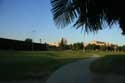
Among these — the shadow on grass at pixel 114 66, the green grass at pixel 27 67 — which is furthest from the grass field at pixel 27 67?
the shadow on grass at pixel 114 66

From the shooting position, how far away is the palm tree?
172 inches

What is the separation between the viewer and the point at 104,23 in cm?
479

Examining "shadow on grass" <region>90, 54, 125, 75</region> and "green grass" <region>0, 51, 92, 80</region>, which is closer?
"shadow on grass" <region>90, 54, 125, 75</region>

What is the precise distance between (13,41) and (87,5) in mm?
89135

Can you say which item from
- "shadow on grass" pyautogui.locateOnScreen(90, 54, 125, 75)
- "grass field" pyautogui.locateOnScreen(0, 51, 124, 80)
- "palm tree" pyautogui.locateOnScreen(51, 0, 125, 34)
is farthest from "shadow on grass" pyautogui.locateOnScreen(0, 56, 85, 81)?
"palm tree" pyautogui.locateOnScreen(51, 0, 125, 34)

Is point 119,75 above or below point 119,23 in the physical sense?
below

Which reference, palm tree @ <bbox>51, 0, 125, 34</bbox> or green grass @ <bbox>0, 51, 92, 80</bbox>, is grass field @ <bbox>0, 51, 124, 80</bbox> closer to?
green grass @ <bbox>0, 51, 92, 80</bbox>

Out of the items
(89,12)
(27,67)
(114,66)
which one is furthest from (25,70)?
(89,12)

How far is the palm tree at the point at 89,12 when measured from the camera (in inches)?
172

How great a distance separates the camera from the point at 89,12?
4.62 metres

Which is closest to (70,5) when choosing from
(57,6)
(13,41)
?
(57,6)

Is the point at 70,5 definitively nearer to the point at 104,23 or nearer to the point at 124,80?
the point at 104,23

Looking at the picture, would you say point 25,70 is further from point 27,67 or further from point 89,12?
point 89,12

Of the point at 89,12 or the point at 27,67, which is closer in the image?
the point at 89,12
